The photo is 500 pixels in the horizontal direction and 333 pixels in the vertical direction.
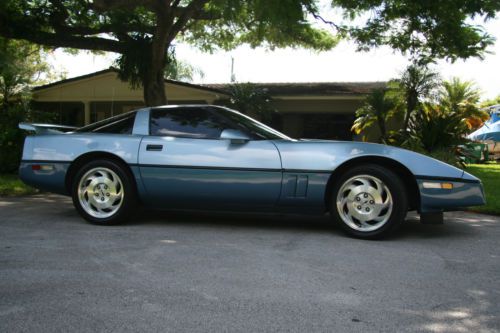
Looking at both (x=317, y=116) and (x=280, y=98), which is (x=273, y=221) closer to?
(x=280, y=98)

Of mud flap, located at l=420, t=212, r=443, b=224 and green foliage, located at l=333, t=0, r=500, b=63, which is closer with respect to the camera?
mud flap, located at l=420, t=212, r=443, b=224

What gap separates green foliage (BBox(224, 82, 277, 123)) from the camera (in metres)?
15.3

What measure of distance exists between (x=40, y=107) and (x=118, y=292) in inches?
773

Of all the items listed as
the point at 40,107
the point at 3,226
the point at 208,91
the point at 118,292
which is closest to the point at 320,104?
the point at 208,91

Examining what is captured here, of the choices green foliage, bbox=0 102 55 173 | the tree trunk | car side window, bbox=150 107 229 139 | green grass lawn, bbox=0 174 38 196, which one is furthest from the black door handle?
the tree trunk

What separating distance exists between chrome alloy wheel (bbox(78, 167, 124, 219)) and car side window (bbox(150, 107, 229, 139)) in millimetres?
668

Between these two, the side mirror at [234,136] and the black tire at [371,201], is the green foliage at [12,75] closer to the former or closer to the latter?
the side mirror at [234,136]

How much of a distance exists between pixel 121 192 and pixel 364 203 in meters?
2.50

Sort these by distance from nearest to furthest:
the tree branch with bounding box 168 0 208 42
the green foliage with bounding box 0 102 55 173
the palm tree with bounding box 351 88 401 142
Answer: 1. the green foliage with bounding box 0 102 55 173
2. the tree branch with bounding box 168 0 208 42
3. the palm tree with bounding box 351 88 401 142

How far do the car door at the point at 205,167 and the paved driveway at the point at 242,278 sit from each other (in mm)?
342

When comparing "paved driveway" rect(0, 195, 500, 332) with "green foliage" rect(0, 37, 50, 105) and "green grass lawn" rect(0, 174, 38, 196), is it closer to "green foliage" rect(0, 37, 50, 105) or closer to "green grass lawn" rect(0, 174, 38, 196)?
"green grass lawn" rect(0, 174, 38, 196)

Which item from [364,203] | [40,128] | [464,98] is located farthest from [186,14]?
[464,98]

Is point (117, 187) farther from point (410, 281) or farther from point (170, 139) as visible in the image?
point (410, 281)

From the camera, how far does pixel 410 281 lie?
128 inches
